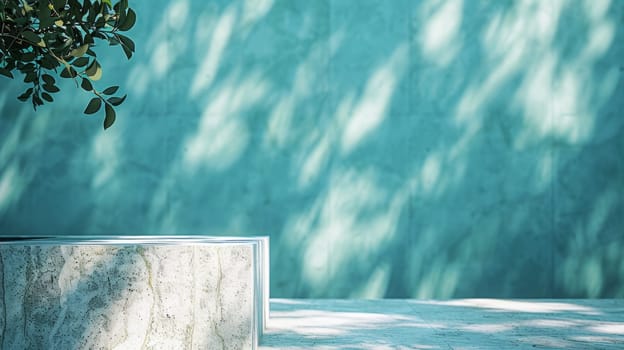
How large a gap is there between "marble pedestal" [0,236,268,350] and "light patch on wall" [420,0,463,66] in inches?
111

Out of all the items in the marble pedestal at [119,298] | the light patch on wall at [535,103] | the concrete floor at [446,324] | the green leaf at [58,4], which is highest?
the light patch on wall at [535,103]

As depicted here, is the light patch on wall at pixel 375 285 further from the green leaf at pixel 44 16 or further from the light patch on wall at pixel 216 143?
the green leaf at pixel 44 16

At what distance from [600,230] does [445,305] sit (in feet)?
3.91

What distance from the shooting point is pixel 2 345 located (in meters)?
3.02

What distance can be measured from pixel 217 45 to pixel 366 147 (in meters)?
1.19

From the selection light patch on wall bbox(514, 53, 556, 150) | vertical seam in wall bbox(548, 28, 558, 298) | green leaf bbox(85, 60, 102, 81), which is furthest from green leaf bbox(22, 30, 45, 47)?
vertical seam in wall bbox(548, 28, 558, 298)

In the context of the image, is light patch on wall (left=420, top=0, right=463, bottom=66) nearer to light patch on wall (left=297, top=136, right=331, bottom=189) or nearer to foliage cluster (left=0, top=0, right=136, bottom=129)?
light patch on wall (left=297, top=136, right=331, bottom=189)

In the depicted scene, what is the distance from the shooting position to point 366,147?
536 centimetres

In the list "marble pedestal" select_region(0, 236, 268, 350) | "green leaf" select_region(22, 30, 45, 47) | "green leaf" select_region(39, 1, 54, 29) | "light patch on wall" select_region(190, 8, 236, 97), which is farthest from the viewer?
"light patch on wall" select_region(190, 8, 236, 97)

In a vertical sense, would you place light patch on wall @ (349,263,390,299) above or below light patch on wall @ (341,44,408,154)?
below

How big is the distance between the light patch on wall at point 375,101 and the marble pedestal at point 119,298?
7.99 feet

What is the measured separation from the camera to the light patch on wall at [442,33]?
5.37 m

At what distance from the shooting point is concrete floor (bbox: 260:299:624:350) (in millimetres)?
3652

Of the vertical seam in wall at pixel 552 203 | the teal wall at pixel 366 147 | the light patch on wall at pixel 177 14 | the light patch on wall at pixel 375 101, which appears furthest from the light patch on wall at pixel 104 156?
the vertical seam in wall at pixel 552 203
